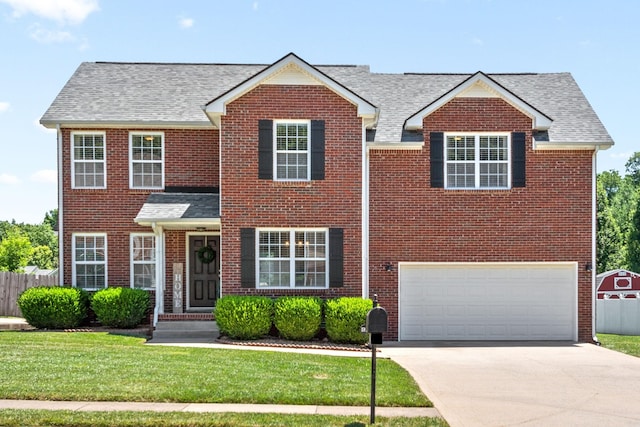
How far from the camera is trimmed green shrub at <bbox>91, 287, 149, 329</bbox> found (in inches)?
662

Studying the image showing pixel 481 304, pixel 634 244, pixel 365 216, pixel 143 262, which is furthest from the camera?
pixel 634 244

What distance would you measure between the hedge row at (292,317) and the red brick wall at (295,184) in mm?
860

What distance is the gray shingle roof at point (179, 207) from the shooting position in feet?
→ 54.2

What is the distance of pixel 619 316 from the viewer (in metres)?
23.2

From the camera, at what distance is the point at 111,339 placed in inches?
593

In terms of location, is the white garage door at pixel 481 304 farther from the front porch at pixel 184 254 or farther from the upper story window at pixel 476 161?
the front porch at pixel 184 254

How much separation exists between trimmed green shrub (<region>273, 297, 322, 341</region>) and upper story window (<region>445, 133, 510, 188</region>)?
16.8 ft

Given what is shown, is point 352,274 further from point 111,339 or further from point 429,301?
point 111,339

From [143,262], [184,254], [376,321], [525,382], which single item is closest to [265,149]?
[184,254]

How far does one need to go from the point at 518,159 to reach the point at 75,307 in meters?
12.7

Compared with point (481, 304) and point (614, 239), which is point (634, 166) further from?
point (481, 304)

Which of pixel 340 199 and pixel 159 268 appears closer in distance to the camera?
pixel 340 199

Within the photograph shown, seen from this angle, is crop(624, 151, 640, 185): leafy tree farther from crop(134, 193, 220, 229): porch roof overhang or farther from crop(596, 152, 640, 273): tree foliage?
crop(134, 193, 220, 229): porch roof overhang

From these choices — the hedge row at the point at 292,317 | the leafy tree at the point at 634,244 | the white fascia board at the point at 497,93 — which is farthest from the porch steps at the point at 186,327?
the leafy tree at the point at 634,244
